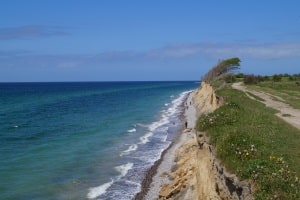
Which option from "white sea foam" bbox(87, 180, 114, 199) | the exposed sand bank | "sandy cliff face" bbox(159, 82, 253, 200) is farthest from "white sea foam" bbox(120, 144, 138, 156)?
"sandy cliff face" bbox(159, 82, 253, 200)

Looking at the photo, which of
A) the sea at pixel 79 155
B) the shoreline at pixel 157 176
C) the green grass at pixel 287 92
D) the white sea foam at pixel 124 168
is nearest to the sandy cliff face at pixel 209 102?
the sea at pixel 79 155

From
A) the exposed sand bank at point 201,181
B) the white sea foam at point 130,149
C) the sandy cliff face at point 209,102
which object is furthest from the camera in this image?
the sandy cliff face at point 209,102

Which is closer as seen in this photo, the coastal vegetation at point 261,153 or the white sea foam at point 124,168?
the coastal vegetation at point 261,153

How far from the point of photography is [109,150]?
36.2 m

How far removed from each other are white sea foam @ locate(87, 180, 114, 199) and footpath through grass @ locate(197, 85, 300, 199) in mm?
7746

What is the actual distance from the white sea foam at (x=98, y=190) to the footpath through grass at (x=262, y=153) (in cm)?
775

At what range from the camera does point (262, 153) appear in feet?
42.2

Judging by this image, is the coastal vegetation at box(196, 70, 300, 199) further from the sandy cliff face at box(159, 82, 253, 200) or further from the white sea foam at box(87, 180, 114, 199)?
the white sea foam at box(87, 180, 114, 199)

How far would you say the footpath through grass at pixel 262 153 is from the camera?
33.3 ft

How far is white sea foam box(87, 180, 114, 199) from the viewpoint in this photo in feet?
77.5

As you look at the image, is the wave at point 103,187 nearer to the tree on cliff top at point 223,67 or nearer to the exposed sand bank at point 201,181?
the exposed sand bank at point 201,181

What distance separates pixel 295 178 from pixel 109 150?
87.7ft

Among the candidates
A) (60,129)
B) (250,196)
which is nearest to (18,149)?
(60,129)

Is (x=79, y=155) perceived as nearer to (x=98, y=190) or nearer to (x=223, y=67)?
(x=98, y=190)
